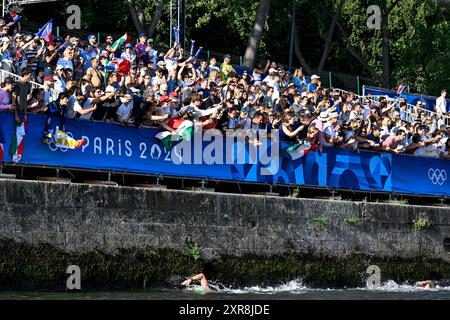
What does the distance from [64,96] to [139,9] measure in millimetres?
20680

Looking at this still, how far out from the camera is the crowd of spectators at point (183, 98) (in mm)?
19312

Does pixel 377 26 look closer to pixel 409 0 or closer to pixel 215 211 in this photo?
pixel 409 0

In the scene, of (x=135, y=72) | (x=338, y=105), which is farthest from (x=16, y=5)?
(x=338, y=105)

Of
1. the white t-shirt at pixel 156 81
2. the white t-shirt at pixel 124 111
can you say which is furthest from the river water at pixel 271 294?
the white t-shirt at pixel 156 81

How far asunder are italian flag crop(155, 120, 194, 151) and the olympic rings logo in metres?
7.49

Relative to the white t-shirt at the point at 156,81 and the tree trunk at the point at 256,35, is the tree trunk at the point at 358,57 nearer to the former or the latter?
the tree trunk at the point at 256,35

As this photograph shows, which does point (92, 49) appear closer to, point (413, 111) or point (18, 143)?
point (18, 143)

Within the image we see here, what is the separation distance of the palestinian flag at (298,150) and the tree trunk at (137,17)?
1634cm

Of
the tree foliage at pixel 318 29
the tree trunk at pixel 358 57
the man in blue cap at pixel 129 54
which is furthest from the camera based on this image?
the tree trunk at pixel 358 57

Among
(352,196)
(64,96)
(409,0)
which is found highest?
(409,0)

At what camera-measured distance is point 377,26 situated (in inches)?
1873

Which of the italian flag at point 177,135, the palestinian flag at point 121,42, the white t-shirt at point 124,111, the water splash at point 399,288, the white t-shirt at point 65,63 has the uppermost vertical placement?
the palestinian flag at point 121,42

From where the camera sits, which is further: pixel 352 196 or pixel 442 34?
pixel 442 34
